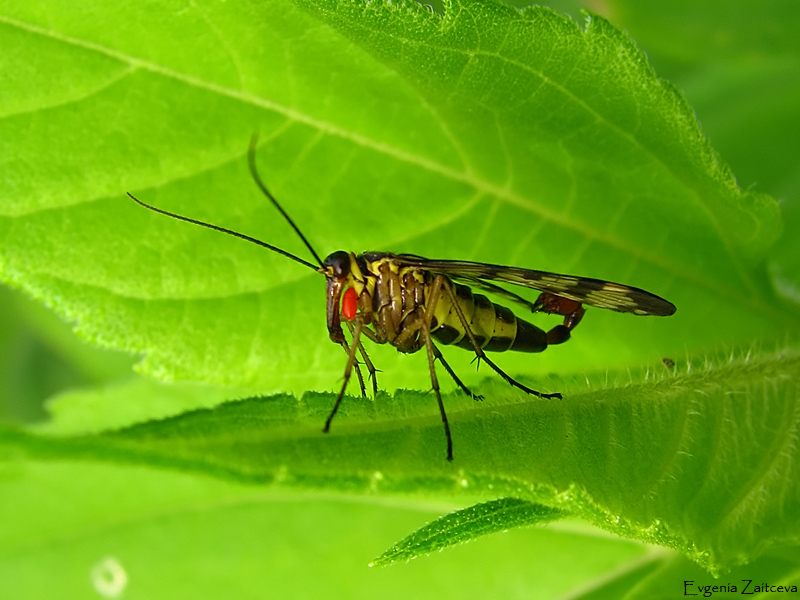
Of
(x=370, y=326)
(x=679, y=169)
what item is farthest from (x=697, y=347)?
(x=370, y=326)

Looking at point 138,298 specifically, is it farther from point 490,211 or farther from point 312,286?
point 490,211

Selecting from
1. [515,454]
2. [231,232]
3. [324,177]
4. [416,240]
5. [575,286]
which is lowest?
[515,454]

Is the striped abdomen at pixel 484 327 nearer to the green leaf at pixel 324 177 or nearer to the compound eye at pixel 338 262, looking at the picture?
the green leaf at pixel 324 177

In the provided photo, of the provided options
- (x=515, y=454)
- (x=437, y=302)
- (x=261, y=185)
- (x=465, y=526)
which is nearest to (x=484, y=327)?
(x=437, y=302)

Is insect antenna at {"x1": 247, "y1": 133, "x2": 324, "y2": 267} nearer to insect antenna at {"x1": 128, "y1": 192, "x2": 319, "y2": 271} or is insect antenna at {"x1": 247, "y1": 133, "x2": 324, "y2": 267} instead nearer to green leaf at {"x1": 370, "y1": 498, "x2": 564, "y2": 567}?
insect antenna at {"x1": 128, "y1": 192, "x2": 319, "y2": 271}

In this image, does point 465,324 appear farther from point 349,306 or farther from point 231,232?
point 231,232

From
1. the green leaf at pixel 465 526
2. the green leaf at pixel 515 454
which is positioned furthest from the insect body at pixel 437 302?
the green leaf at pixel 465 526
